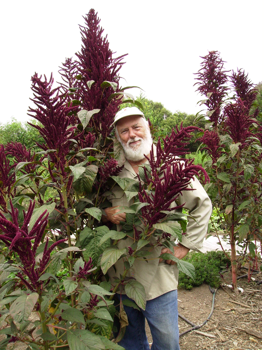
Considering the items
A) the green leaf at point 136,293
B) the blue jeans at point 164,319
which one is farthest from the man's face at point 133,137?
the blue jeans at point 164,319

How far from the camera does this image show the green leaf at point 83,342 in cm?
82

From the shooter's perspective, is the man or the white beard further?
the white beard

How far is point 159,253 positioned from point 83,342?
0.77 metres

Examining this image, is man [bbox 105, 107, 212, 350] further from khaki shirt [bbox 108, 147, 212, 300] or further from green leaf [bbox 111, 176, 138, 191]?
green leaf [bbox 111, 176, 138, 191]

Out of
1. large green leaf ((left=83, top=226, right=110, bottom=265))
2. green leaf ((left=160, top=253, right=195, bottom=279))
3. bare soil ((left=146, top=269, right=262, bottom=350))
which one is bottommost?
bare soil ((left=146, top=269, right=262, bottom=350))

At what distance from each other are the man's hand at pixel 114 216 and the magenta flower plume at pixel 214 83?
1891mm

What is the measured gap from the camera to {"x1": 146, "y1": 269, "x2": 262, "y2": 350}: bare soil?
224 centimetres

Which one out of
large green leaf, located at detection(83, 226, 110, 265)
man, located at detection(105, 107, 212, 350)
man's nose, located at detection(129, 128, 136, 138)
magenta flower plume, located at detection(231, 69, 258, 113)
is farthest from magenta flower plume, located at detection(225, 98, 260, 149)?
large green leaf, located at detection(83, 226, 110, 265)

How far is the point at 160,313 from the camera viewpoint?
61.7 inches

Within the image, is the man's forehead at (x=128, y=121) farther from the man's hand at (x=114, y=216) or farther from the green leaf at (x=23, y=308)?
the green leaf at (x=23, y=308)

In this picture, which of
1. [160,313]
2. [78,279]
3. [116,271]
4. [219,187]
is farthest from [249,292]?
[78,279]

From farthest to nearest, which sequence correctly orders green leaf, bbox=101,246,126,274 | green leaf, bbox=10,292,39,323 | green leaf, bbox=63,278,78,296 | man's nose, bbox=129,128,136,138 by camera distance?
man's nose, bbox=129,128,136,138, green leaf, bbox=101,246,126,274, green leaf, bbox=63,278,78,296, green leaf, bbox=10,292,39,323

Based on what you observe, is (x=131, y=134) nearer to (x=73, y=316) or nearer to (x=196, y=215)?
(x=196, y=215)

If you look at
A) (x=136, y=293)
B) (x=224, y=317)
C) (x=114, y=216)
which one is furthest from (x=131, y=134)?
(x=224, y=317)
